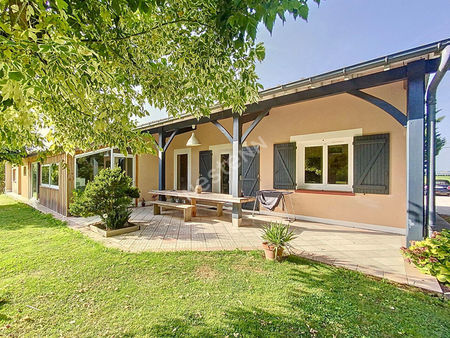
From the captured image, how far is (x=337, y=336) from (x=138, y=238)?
3618 mm

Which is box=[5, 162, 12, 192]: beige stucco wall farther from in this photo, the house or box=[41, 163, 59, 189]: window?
the house

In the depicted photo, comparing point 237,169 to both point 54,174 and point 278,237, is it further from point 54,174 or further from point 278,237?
point 54,174

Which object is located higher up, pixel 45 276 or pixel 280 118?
pixel 280 118

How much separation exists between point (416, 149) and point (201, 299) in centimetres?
342

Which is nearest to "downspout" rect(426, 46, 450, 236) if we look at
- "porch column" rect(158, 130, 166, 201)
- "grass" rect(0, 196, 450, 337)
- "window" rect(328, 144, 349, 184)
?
"grass" rect(0, 196, 450, 337)

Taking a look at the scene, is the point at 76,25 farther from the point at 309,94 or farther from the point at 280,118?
the point at 280,118

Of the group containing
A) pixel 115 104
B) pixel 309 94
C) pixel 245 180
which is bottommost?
pixel 245 180

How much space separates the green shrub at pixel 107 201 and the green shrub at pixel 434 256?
198 inches

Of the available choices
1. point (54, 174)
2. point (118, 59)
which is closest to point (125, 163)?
point (54, 174)

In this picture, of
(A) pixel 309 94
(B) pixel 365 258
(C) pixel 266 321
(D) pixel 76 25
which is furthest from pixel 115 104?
(B) pixel 365 258

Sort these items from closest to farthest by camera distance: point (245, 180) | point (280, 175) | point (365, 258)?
point (365, 258), point (280, 175), point (245, 180)

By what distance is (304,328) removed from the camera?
73.0 inches

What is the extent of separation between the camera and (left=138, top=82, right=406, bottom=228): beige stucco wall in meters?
4.41

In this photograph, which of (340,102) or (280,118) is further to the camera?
(280,118)
